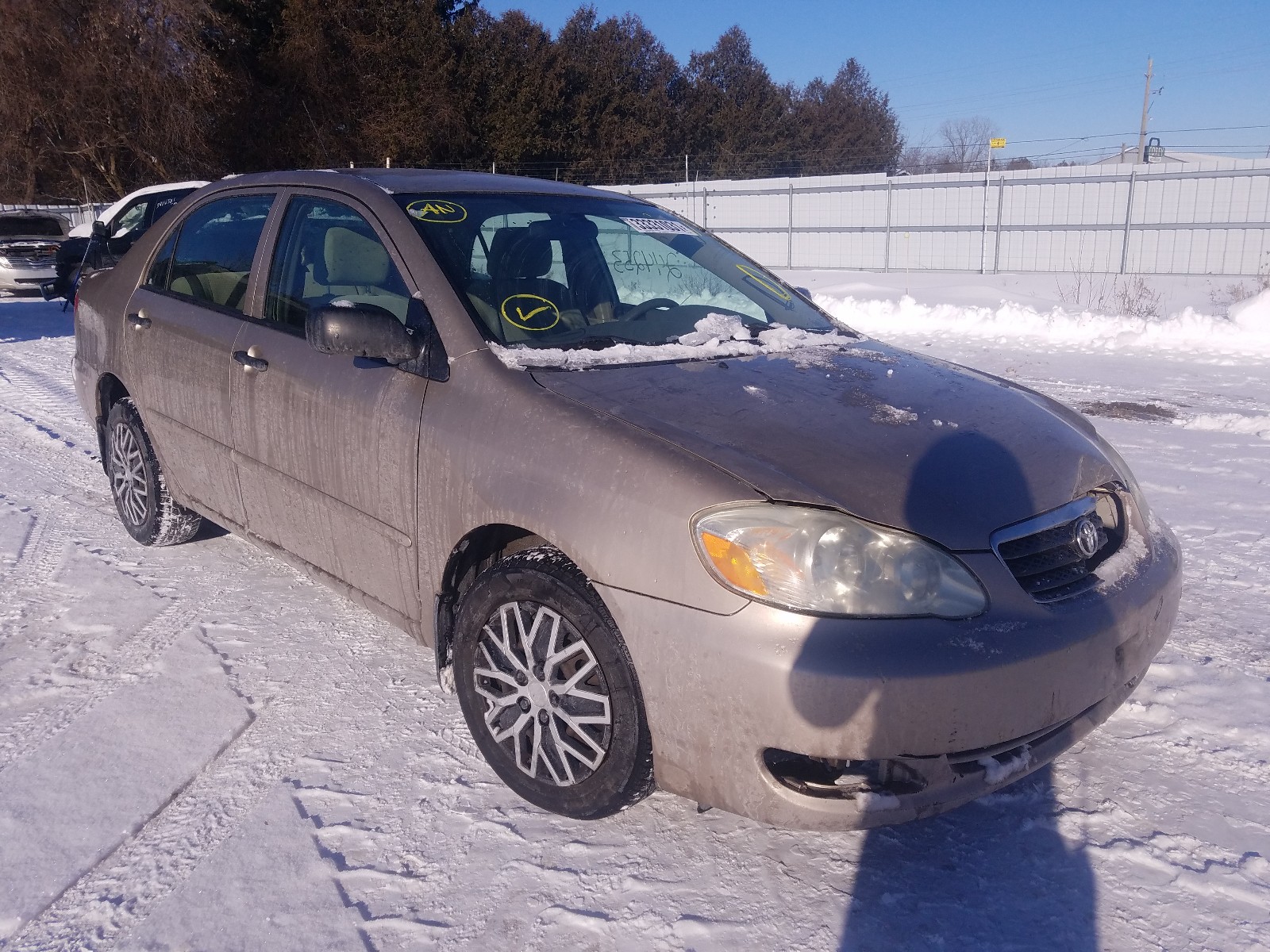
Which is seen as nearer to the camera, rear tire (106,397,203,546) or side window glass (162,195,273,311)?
side window glass (162,195,273,311)

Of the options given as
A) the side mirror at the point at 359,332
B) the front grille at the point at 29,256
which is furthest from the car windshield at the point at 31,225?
the side mirror at the point at 359,332

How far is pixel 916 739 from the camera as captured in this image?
220 centimetres

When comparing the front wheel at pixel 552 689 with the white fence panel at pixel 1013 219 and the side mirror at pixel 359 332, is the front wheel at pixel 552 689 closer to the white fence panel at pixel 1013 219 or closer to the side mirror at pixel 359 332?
the side mirror at pixel 359 332

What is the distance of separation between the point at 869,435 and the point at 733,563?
62 centimetres

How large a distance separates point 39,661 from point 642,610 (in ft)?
8.22

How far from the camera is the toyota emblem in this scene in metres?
2.57

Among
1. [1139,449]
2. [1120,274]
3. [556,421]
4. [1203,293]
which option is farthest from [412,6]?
[556,421]

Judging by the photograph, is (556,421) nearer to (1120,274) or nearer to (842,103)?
(1120,274)

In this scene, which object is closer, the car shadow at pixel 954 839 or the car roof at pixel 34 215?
the car shadow at pixel 954 839

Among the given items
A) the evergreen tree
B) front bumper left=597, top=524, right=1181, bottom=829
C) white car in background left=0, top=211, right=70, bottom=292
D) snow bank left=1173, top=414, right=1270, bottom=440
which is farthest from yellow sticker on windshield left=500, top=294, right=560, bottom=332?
the evergreen tree

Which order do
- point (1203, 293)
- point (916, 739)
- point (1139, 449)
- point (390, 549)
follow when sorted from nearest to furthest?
point (916, 739)
point (390, 549)
point (1139, 449)
point (1203, 293)

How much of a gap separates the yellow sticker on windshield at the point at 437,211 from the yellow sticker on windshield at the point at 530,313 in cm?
40

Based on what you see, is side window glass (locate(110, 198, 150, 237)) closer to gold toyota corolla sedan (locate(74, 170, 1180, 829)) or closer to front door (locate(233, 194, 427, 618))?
gold toyota corolla sedan (locate(74, 170, 1180, 829))

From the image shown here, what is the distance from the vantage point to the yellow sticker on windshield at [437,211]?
3.30 meters
